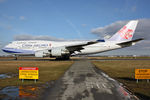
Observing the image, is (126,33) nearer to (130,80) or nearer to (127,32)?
(127,32)

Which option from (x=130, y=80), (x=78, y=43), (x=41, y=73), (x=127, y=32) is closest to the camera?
(x=130, y=80)

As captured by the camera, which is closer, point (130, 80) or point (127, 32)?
point (130, 80)

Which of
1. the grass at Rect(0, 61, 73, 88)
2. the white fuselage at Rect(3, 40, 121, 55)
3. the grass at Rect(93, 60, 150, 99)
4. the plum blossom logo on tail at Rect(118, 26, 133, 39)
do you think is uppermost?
the plum blossom logo on tail at Rect(118, 26, 133, 39)

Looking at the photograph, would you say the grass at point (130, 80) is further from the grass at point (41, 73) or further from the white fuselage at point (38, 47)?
the white fuselage at point (38, 47)

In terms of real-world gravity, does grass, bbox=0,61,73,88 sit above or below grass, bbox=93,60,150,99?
above

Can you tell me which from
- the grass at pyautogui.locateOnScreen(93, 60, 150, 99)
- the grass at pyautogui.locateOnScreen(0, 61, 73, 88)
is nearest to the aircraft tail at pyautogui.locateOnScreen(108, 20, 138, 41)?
the grass at pyautogui.locateOnScreen(93, 60, 150, 99)

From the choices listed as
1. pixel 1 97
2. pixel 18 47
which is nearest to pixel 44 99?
pixel 1 97

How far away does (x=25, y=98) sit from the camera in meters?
6.96

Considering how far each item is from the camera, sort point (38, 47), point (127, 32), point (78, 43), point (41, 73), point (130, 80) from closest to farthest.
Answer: point (130, 80) < point (41, 73) < point (78, 43) < point (38, 47) < point (127, 32)

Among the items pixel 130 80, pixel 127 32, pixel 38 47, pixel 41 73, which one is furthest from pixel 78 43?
pixel 130 80

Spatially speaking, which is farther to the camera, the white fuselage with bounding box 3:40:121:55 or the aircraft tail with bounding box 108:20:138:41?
the aircraft tail with bounding box 108:20:138:41

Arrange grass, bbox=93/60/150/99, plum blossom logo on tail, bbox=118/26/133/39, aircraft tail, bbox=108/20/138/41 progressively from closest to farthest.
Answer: grass, bbox=93/60/150/99 → aircraft tail, bbox=108/20/138/41 → plum blossom logo on tail, bbox=118/26/133/39

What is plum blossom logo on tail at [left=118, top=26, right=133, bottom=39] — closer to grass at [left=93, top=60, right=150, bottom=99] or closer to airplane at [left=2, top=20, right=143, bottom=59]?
airplane at [left=2, top=20, right=143, bottom=59]

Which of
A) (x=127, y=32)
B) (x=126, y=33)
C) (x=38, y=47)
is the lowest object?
(x=38, y=47)
